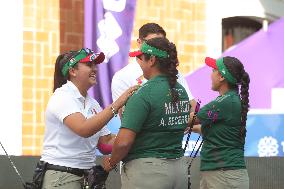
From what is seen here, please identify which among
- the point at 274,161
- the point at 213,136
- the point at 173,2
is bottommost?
the point at 274,161

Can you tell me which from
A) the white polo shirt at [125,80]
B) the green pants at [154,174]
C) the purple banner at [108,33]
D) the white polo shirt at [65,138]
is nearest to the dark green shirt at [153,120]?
the green pants at [154,174]

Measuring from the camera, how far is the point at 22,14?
10211mm

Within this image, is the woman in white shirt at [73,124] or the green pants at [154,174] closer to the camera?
the green pants at [154,174]

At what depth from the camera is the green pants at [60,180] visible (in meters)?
4.91

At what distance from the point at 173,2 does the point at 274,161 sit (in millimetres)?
4129

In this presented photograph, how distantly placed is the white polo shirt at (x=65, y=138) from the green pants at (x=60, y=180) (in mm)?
66

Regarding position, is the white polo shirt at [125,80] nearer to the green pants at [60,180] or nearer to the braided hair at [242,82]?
the braided hair at [242,82]

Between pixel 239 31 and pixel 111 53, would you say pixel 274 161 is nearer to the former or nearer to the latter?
pixel 111 53

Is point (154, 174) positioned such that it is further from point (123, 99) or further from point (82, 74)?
point (82, 74)

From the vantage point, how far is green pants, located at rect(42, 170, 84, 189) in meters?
4.91

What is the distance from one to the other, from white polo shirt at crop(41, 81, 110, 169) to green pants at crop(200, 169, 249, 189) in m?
1.20

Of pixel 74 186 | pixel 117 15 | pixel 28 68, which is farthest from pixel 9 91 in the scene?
pixel 74 186

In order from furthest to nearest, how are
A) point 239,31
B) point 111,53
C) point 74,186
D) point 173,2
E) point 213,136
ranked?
point 239,31
point 173,2
point 111,53
point 213,136
point 74,186

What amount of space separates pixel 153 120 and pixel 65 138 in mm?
724
